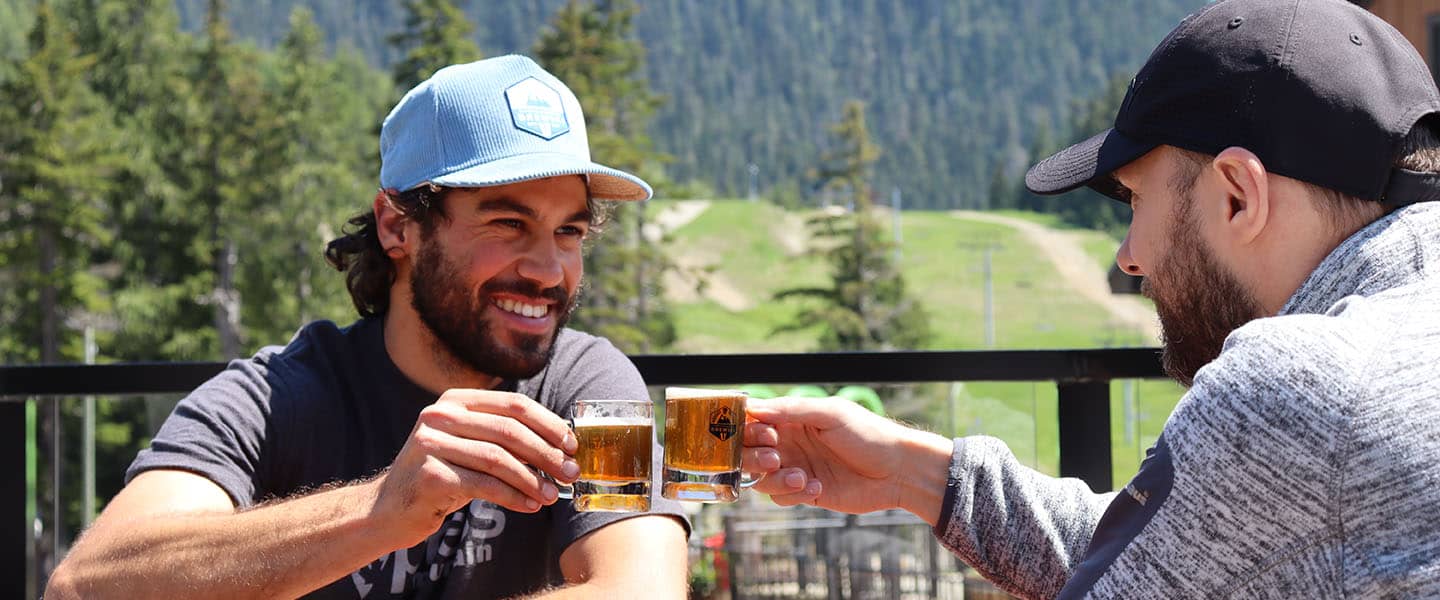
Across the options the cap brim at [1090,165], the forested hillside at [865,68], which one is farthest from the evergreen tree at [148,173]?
the cap brim at [1090,165]

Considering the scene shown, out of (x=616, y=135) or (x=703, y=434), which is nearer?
(x=703, y=434)

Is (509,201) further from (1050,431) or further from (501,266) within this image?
(1050,431)

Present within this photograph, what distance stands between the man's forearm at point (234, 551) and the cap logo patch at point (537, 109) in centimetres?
75

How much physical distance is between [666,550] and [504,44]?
79445mm

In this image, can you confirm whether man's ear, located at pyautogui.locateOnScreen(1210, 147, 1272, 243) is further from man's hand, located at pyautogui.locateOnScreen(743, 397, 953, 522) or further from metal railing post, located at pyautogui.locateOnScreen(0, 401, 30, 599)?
metal railing post, located at pyautogui.locateOnScreen(0, 401, 30, 599)

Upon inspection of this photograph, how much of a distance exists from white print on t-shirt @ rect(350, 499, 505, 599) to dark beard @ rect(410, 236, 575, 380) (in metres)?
0.28

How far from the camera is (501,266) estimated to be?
2.34 metres

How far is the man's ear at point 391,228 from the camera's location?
2.46m

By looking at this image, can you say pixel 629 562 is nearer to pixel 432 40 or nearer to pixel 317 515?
pixel 317 515

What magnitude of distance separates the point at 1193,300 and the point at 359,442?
1.31 metres

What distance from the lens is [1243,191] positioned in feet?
4.63

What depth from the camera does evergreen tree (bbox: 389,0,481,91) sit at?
3881cm

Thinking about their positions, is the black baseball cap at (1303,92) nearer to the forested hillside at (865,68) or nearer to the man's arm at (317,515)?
the man's arm at (317,515)

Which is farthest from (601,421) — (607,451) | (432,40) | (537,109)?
(432,40)
